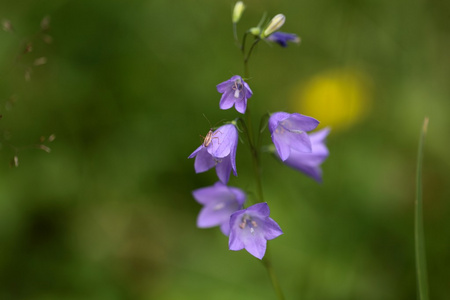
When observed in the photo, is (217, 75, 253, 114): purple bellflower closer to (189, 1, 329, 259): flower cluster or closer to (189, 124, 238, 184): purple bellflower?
(189, 1, 329, 259): flower cluster

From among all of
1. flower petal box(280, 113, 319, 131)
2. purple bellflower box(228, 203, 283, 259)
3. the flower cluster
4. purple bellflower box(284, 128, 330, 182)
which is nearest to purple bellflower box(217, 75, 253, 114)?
the flower cluster

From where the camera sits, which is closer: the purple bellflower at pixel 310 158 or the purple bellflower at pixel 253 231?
the purple bellflower at pixel 253 231

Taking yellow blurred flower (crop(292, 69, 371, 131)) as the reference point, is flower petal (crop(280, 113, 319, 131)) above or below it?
above

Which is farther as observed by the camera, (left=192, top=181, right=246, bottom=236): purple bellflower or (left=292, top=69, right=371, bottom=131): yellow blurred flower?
(left=292, top=69, right=371, bottom=131): yellow blurred flower

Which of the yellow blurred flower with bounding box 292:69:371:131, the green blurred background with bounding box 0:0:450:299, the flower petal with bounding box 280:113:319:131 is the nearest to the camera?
the flower petal with bounding box 280:113:319:131

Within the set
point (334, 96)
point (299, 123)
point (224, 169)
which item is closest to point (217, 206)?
point (224, 169)

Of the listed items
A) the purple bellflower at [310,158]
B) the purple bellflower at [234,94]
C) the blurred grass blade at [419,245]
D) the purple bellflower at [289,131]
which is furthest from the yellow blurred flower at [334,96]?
the purple bellflower at [234,94]

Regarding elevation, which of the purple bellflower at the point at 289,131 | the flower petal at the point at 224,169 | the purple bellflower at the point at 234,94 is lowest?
the flower petal at the point at 224,169

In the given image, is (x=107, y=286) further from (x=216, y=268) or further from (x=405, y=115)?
(x=405, y=115)

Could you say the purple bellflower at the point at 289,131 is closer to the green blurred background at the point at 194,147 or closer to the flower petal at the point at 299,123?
the flower petal at the point at 299,123
